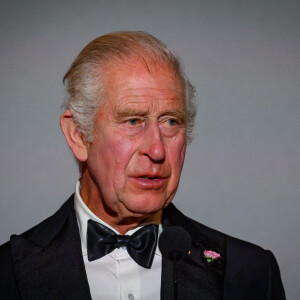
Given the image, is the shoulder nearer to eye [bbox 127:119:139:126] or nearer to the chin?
the chin

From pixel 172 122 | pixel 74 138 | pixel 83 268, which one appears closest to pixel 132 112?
pixel 172 122

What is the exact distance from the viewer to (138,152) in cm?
238

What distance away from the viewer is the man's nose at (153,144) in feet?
7.69

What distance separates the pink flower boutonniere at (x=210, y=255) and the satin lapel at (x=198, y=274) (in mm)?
16

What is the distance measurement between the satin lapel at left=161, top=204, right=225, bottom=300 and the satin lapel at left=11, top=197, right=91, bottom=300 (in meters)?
0.34

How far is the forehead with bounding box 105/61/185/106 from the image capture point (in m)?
2.40

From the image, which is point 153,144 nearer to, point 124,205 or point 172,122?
point 172,122

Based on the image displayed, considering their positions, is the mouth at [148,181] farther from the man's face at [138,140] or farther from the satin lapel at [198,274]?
the satin lapel at [198,274]

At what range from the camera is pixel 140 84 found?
94.7 inches

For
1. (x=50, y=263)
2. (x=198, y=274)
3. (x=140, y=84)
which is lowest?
(x=198, y=274)

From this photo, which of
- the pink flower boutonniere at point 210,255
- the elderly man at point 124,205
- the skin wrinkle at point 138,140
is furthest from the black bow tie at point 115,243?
the pink flower boutonniere at point 210,255

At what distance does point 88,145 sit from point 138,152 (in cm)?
27

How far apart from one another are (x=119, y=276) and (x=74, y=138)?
2.02 feet

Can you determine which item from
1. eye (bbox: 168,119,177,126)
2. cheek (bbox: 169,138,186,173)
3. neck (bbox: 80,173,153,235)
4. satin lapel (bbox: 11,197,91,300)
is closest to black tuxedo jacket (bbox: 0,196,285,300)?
satin lapel (bbox: 11,197,91,300)
